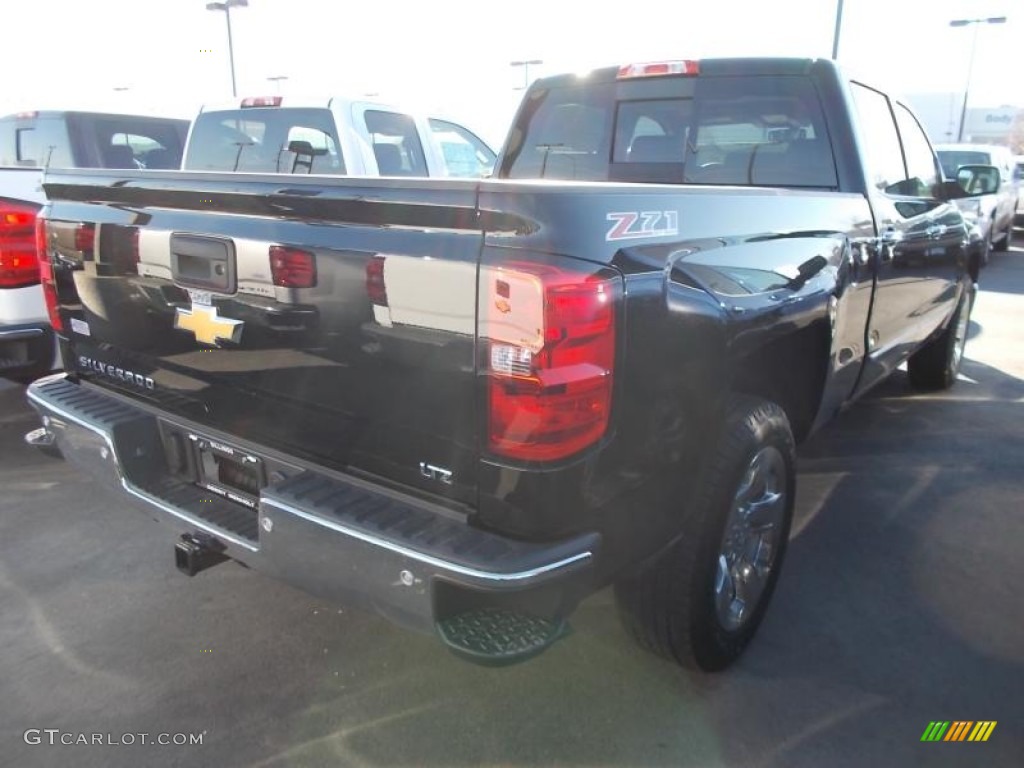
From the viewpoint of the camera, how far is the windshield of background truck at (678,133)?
357 centimetres

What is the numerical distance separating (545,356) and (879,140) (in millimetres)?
2846

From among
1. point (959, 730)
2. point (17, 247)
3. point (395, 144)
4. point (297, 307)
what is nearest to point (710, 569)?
point (959, 730)

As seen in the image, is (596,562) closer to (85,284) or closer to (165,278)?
(165,278)

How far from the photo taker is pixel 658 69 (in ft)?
12.9

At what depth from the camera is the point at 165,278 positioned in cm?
252

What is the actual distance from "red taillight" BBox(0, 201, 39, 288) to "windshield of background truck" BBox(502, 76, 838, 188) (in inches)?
99.7

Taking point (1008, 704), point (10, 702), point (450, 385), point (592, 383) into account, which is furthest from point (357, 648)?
point (1008, 704)

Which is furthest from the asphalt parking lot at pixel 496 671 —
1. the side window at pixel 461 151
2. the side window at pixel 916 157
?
the side window at pixel 461 151

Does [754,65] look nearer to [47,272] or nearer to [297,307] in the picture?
[297,307]

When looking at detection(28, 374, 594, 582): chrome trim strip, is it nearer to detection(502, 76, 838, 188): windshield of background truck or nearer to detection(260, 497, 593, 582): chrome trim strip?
detection(260, 497, 593, 582): chrome trim strip


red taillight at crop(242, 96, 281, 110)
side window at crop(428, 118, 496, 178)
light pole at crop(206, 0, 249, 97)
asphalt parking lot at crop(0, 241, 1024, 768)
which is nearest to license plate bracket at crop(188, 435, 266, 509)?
asphalt parking lot at crop(0, 241, 1024, 768)

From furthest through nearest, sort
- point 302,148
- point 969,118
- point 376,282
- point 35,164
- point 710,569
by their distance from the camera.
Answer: point 969,118 → point 35,164 → point 302,148 → point 710,569 → point 376,282

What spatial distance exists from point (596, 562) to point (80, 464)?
1888 mm

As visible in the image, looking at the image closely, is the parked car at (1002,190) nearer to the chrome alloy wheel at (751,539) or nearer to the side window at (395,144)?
the side window at (395,144)
